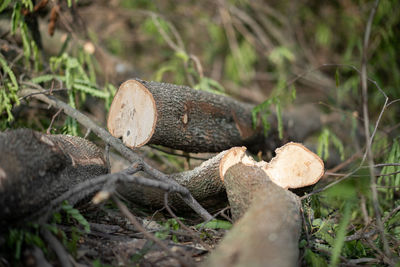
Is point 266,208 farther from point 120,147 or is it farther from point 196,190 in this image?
point 120,147

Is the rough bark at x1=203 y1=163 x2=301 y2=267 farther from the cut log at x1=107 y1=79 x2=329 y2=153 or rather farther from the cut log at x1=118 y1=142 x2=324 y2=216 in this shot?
the cut log at x1=107 y1=79 x2=329 y2=153

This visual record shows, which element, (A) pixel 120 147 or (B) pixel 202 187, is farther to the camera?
(A) pixel 120 147

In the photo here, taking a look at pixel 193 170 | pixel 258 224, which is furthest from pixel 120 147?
pixel 258 224

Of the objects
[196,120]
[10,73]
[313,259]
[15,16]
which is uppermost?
[15,16]

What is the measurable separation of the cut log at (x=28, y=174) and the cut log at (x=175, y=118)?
0.59m

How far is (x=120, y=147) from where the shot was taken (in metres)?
2.38

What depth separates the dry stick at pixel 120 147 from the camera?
2.08 m

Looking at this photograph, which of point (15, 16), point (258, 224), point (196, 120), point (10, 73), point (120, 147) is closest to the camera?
Answer: point (258, 224)

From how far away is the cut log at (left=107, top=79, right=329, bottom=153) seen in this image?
2.30m

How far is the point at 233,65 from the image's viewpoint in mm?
5613

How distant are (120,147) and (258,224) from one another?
1.25 meters

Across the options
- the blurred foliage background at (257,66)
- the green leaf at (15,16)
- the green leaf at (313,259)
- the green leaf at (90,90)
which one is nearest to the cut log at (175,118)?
the blurred foliage background at (257,66)

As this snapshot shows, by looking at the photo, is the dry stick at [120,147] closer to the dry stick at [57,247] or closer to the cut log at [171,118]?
the cut log at [171,118]

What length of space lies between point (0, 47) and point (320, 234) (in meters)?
2.99
